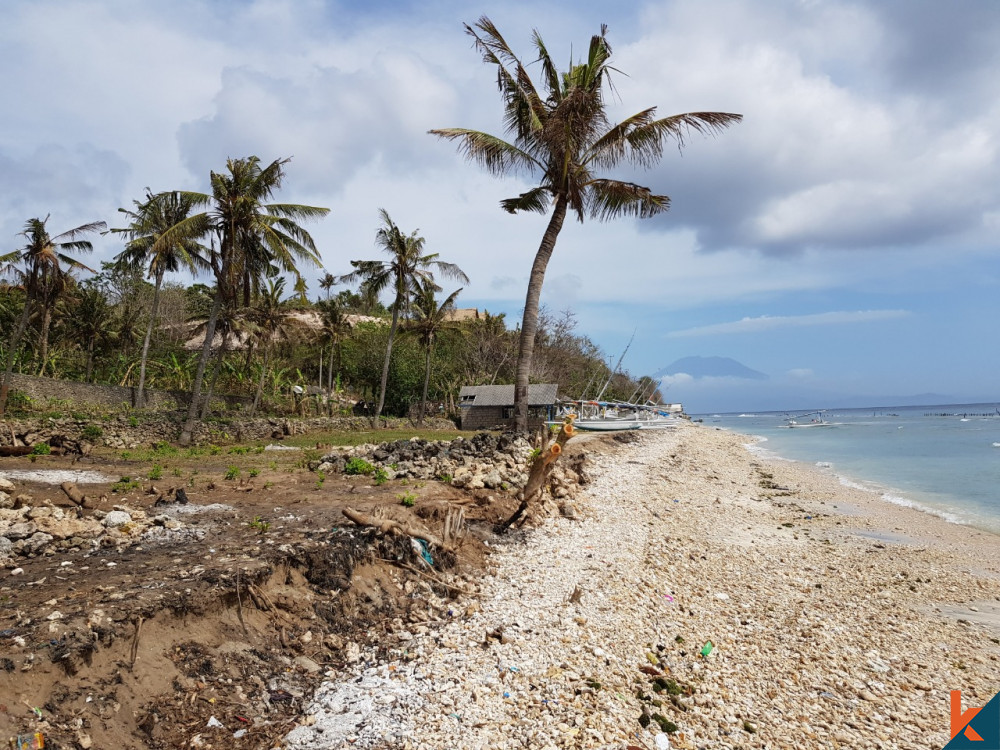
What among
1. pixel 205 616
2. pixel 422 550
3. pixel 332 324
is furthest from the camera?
pixel 332 324

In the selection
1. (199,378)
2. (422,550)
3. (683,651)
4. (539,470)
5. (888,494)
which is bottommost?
(888,494)

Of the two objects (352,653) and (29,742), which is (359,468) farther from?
(29,742)

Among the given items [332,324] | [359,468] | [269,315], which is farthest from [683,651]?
[332,324]

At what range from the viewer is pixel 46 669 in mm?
3633

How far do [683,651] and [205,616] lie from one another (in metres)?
4.66

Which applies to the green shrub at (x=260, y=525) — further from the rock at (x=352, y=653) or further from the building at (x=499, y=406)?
the building at (x=499, y=406)

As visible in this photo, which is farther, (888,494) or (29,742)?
(888,494)

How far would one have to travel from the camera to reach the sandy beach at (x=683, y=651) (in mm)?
4367

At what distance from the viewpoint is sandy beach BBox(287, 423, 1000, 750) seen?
437 cm

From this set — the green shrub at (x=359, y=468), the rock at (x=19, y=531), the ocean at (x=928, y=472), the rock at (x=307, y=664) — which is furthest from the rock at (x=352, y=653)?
the ocean at (x=928, y=472)

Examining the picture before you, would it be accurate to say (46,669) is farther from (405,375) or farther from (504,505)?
(405,375)

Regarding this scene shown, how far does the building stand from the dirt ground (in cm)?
2574

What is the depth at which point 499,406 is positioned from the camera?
35031mm

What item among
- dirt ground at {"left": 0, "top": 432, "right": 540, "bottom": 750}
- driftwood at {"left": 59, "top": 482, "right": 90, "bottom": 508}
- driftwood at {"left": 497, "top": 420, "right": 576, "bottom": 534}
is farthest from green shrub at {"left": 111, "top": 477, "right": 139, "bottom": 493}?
driftwood at {"left": 497, "top": 420, "right": 576, "bottom": 534}
